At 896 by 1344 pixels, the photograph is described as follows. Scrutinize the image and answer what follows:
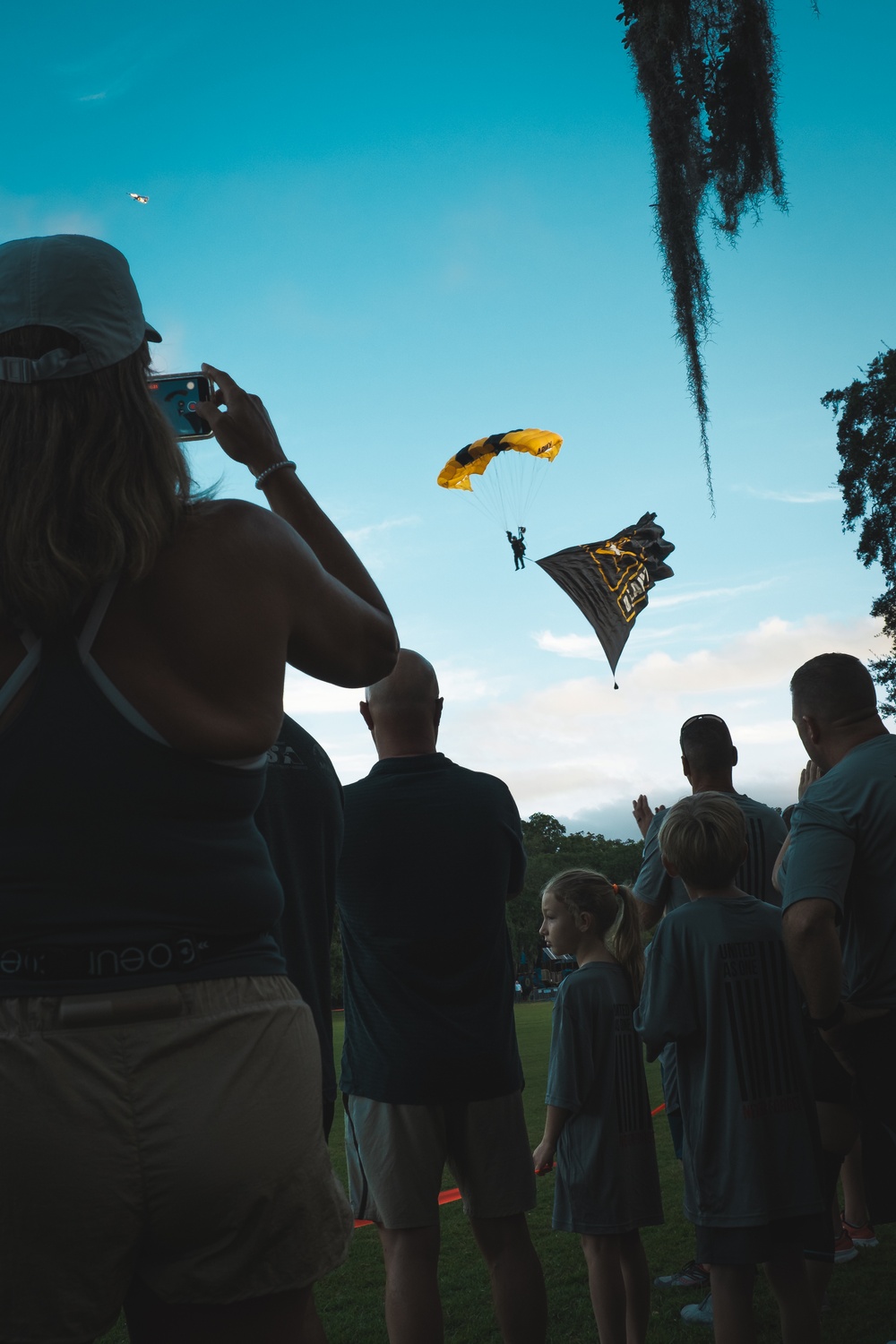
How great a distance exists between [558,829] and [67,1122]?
107 meters

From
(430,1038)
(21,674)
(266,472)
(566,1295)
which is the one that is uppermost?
(266,472)

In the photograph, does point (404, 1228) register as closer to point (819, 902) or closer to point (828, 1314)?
point (819, 902)

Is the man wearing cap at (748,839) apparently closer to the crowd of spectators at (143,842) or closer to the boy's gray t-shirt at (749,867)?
the boy's gray t-shirt at (749,867)

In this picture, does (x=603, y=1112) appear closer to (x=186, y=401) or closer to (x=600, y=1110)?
(x=600, y=1110)

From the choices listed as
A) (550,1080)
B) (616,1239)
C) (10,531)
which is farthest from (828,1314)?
(10,531)

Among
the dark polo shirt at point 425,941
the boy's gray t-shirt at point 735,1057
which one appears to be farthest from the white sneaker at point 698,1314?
the dark polo shirt at point 425,941

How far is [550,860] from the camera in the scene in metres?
A: 91.8

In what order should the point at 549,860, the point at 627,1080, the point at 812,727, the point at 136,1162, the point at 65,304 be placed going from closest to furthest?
the point at 136,1162, the point at 65,304, the point at 812,727, the point at 627,1080, the point at 549,860

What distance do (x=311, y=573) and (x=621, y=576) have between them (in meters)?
13.6

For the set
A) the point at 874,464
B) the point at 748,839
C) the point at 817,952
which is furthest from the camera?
the point at 874,464

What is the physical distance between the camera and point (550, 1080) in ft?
13.2

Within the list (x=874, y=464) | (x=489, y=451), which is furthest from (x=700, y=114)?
(x=874, y=464)

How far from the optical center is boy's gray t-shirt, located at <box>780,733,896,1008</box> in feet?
10.6

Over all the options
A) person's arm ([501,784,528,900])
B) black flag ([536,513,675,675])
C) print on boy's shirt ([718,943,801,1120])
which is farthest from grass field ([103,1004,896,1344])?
black flag ([536,513,675,675])
